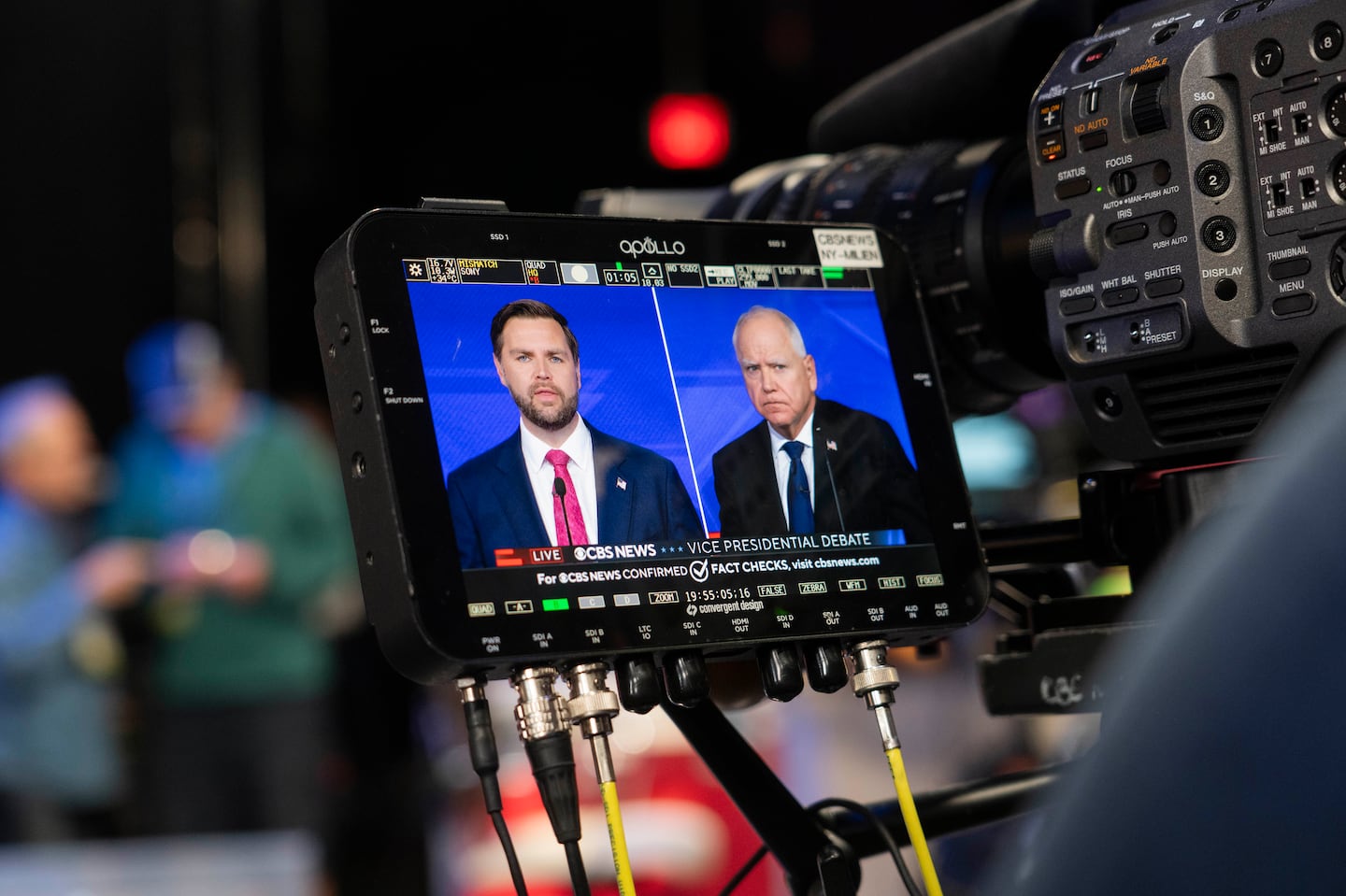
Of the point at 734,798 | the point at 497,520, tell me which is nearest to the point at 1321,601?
the point at 497,520

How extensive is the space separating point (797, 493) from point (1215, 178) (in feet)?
1.13

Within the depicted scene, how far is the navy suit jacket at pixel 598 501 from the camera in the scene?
3.02 feet

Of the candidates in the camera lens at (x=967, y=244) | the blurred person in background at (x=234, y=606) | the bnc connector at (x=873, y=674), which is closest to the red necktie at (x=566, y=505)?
the bnc connector at (x=873, y=674)

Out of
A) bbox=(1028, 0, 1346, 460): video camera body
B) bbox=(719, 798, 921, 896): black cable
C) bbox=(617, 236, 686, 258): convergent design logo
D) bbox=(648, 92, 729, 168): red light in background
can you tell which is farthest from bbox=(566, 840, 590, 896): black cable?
bbox=(648, 92, 729, 168): red light in background

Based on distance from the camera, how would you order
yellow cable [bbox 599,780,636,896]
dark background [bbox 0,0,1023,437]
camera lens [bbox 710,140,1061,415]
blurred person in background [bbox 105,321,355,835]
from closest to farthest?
yellow cable [bbox 599,780,636,896], camera lens [bbox 710,140,1061,415], blurred person in background [bbox 105,321,355,835], dark background [bbox 0,0,1023,437]

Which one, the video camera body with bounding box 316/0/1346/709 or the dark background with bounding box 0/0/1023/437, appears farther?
the dark background with bounding box 0/0/1023/437

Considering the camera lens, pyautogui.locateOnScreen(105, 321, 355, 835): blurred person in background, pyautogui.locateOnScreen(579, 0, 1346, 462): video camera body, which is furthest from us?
pyautogui.locateOnScreen(105, 321, 355, 835): blurred person in background

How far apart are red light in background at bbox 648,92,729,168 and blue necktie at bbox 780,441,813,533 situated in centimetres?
499

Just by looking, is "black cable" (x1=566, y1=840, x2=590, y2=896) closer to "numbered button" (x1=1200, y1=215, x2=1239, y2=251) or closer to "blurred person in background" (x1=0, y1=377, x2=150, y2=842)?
"numbered button" (x1=1200, y1=215, x2=1239, y2=251)

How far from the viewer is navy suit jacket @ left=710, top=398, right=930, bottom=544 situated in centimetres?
102

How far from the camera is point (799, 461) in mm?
1048

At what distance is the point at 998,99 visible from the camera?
135 centimetres

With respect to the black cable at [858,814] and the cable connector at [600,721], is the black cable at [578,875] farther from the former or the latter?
the black cable at [858,814]

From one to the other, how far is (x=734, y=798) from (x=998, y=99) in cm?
66
